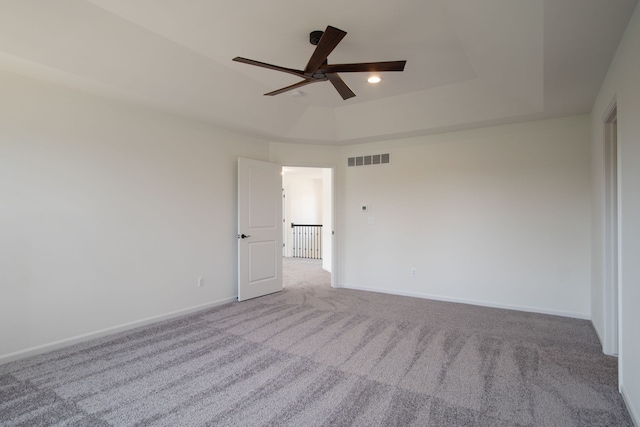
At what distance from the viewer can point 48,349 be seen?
114 inches

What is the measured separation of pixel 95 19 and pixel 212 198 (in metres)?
2.40

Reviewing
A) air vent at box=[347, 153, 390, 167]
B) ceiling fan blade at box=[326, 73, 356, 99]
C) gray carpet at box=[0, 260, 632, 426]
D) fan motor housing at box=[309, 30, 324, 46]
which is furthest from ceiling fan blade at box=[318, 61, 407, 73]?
air vent at box=[347, 153, 390, 167]

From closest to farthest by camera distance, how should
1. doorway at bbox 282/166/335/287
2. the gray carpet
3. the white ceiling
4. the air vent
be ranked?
the gray carpet, the white ceiling, the air vent, doorway at bbox 282/166/335/287

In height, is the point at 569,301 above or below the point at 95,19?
below

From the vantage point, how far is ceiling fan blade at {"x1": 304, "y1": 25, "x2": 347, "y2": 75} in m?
1.93

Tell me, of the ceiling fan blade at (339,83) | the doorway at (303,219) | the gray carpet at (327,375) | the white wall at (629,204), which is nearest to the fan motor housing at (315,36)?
the ceiling fan blade at (339,83)

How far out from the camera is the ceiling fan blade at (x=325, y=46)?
1935 mm

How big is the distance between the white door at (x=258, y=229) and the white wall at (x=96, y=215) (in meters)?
0.37

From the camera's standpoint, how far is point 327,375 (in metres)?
2.47

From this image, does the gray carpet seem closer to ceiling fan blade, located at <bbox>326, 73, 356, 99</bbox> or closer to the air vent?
ceiling fan blade, located at <bbox>326, 73, 356, 99</bbox>

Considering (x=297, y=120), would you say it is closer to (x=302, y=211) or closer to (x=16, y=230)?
(x=16, y=230)

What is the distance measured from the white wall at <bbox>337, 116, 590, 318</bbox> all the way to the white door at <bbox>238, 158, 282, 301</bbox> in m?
1.24

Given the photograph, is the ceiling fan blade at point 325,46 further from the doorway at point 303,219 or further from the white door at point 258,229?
the doorway at point 303,219

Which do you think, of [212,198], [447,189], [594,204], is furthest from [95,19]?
[594,204]
